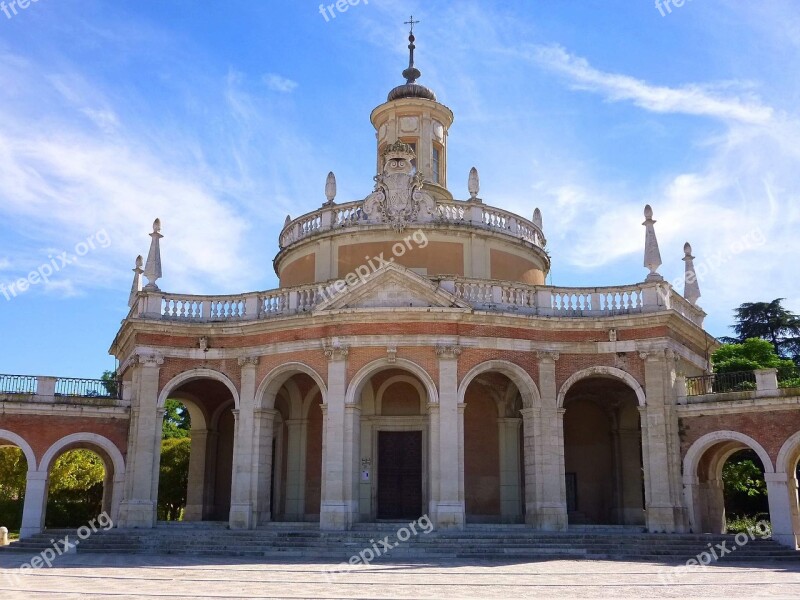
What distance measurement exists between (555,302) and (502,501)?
6207 mm

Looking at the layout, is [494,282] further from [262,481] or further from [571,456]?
[262,481]

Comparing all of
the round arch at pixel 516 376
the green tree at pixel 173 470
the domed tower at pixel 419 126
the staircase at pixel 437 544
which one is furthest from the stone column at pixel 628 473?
the green tree at pixel 173 470

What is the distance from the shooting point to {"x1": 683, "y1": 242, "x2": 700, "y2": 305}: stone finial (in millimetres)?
29344

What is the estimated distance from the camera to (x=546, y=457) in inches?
918

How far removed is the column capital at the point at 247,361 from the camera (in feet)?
81.5

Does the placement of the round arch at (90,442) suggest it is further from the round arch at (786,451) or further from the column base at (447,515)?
the round arch at (786,451)

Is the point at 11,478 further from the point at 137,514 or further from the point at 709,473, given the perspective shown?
the point at 709,473

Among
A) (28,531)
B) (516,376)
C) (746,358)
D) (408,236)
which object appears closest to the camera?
(516,376)

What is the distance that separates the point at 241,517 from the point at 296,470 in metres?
2.86

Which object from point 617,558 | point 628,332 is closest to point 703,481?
point 628,332

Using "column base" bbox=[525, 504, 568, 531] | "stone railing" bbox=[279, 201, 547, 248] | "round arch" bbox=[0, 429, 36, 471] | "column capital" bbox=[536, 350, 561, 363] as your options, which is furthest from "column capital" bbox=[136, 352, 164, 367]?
"column base" bbox=[525, 504, 568, 531]

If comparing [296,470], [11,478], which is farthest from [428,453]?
[11,478]

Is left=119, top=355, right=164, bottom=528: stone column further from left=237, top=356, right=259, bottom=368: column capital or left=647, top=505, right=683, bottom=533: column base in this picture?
left=647, top=505, right=683, bottom=533: column base

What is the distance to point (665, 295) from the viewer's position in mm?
24391
